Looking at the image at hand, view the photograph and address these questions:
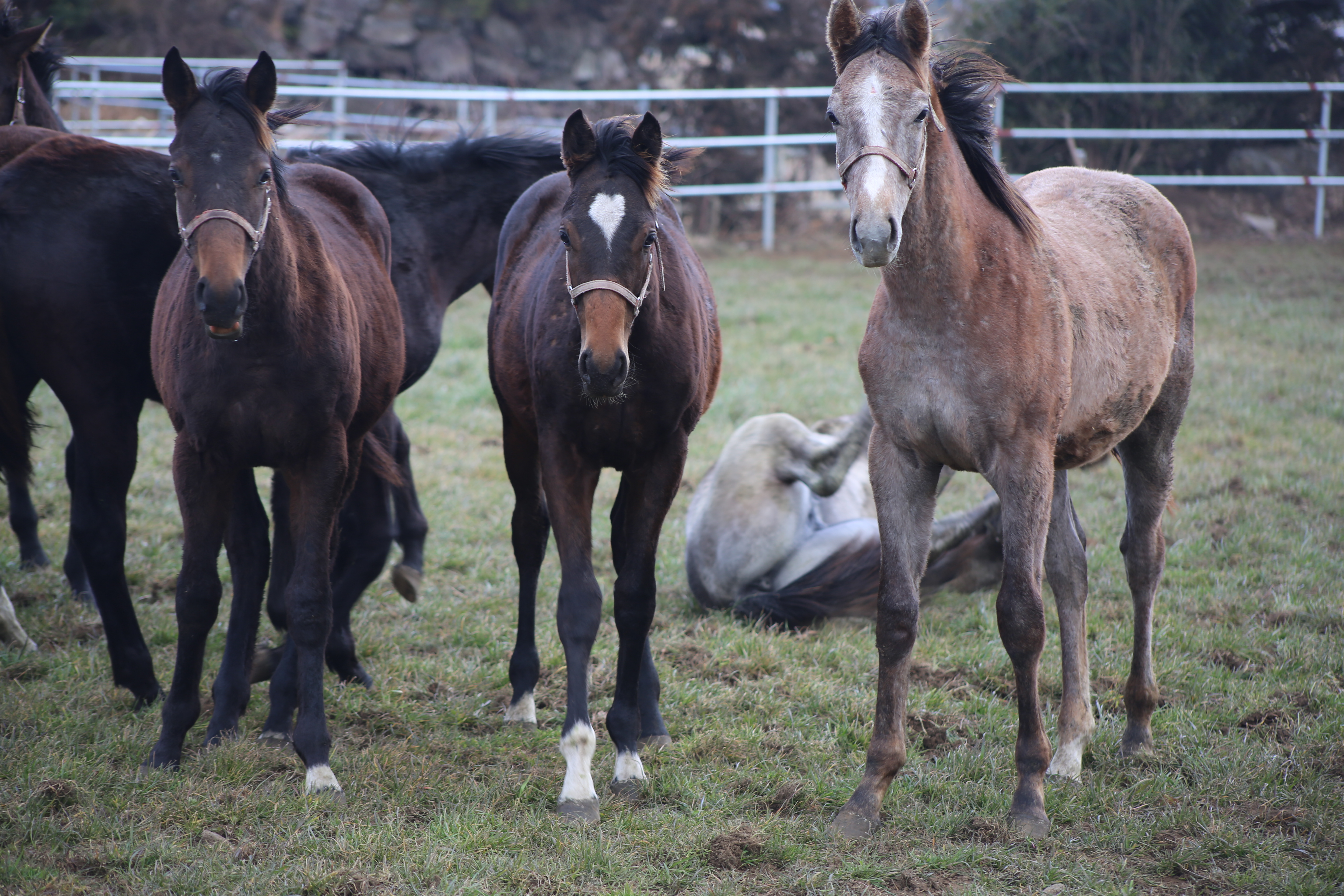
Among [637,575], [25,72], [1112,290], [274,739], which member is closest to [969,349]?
[1112,290]

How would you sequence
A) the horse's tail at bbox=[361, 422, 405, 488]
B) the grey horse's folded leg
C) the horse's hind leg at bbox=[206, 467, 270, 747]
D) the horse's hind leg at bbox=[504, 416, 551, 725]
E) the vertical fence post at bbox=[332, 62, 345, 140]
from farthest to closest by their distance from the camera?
the vertical fence post at bbox=[332, 62, 345, 140] < the grey horse's folded leg < the horse's tail at bbox=[361, 422, 405, 488] < the horse's hind leg at bbox=[504, 416, 551, 725] < the horse's hind leg at bbox=[206, 467, 270, 747]

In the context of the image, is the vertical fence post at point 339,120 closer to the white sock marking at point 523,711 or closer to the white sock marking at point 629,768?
the white sock marking at point 523,711

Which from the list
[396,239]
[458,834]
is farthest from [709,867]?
[396,239]

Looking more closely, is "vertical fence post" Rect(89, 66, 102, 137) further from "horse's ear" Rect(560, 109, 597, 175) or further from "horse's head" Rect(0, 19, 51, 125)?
"horse's ear" Rect(560, 109, 597, 175)

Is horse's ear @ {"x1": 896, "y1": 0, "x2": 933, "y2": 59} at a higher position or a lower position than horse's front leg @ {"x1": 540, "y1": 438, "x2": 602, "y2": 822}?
higher

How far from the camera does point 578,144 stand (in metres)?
3.12

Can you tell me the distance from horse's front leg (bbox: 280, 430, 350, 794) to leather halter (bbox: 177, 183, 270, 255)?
662 millimetres

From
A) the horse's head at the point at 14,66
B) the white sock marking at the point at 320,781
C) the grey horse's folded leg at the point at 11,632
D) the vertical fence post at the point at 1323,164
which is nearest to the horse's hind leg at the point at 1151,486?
the white sock marking at the point at 320,781

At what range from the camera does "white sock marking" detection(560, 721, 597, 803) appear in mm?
3059

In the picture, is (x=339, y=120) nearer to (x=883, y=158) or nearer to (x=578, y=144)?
(x=578, y=144)

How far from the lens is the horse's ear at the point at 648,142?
10.0 ft

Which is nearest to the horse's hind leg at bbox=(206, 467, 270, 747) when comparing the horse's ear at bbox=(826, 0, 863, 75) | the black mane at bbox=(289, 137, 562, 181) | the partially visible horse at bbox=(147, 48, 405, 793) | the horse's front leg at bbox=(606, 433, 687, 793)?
the partially visible horse at bbox=(147, 48, 405, 793)

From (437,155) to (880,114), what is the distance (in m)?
2.92

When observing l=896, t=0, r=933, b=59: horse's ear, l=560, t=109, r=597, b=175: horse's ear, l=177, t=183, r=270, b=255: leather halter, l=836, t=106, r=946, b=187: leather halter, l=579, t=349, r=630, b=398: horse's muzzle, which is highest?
l=896, t=0, r=933, b=59: horse's ear
